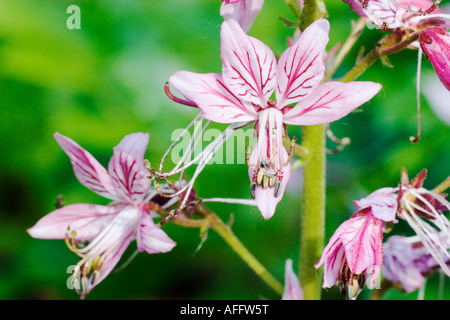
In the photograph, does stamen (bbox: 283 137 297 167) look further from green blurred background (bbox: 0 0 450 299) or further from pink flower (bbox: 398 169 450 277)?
green blurred background (bbox: 0 0 450 299)

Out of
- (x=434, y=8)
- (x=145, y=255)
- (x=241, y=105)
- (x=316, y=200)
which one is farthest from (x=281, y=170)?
(x=145, y=255)

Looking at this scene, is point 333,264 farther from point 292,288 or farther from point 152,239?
point 152,239

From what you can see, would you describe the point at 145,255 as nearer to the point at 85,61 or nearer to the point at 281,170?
the point at 85,61

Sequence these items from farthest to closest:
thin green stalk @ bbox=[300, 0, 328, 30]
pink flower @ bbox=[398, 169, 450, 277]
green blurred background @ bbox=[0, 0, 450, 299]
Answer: green blurred background @ bbox=[0, 0, 450, 299], pink flower @ bbox=[398, 169, 450, 277], thin green stalk @ bbox=[300, 0, 328, 30]

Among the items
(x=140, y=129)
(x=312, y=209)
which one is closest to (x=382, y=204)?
(x=312, y=209)

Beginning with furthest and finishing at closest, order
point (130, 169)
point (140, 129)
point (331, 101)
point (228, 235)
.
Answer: point (140, 129) < point (228, 235) < point (130, 169) < point (331, 101)

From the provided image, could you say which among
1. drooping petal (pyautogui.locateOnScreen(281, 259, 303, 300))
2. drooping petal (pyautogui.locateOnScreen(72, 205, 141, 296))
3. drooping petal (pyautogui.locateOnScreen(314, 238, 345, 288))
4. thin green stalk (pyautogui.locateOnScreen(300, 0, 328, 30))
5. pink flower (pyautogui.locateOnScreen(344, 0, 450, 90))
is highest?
thin green stalk (pyautogui.locateOnScreen(300, 0, 328, 30))

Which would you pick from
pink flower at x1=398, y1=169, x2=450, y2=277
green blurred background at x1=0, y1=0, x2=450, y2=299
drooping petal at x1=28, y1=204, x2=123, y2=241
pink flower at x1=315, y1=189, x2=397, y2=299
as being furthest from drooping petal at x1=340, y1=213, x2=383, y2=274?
green blurred background at x1=0, y1=0, x2=450, y2=299
